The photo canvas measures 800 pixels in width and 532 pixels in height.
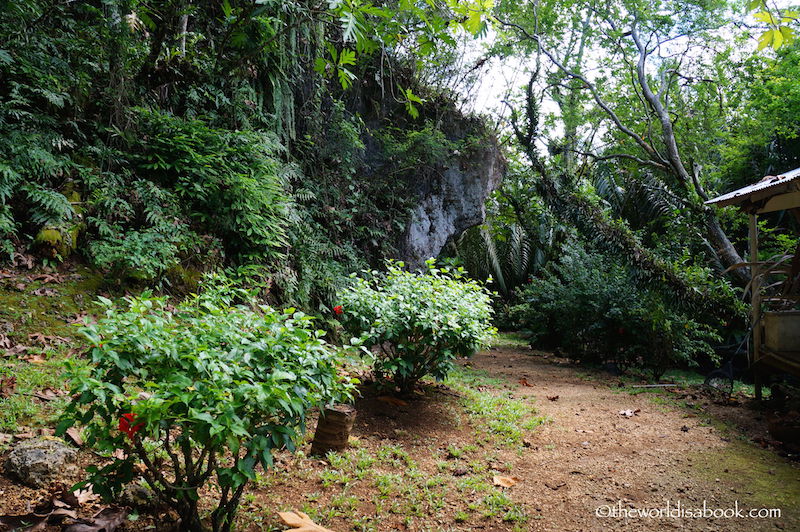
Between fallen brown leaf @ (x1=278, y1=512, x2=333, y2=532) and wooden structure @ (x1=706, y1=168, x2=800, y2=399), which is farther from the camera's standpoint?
wooden structure @ (x1=706, y1=168, x2=800, y2=399)

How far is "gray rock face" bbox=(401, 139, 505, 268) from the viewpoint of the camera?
39.3 feet

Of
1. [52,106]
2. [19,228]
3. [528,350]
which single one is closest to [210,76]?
[52,106]

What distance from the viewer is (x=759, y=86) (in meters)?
12.8

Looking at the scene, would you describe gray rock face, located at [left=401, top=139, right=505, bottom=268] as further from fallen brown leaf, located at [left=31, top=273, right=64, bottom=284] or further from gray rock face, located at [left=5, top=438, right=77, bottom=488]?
gray rock face, located at [left=5, top=438, right=77, bottom=488]

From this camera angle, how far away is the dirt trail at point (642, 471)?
3.12 metres

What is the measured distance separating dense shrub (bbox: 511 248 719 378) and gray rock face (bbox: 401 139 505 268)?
282cm

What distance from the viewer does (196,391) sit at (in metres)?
1.94

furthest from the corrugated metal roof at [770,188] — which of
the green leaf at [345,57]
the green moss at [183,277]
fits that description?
the green moss at [183,277]

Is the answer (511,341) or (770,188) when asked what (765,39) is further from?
(511,341)

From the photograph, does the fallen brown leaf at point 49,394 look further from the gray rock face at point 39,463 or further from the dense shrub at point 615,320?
the dense shrub at point 615,320

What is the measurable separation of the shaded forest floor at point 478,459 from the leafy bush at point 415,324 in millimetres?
448

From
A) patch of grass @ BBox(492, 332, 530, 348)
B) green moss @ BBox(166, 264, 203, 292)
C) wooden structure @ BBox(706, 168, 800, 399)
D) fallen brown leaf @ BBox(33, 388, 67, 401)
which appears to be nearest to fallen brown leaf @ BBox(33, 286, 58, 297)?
green moss @ BBox(166, 264, 203, 292)

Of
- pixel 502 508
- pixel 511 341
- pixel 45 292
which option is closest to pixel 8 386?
pixel 45 292

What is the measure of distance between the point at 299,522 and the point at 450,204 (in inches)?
421
